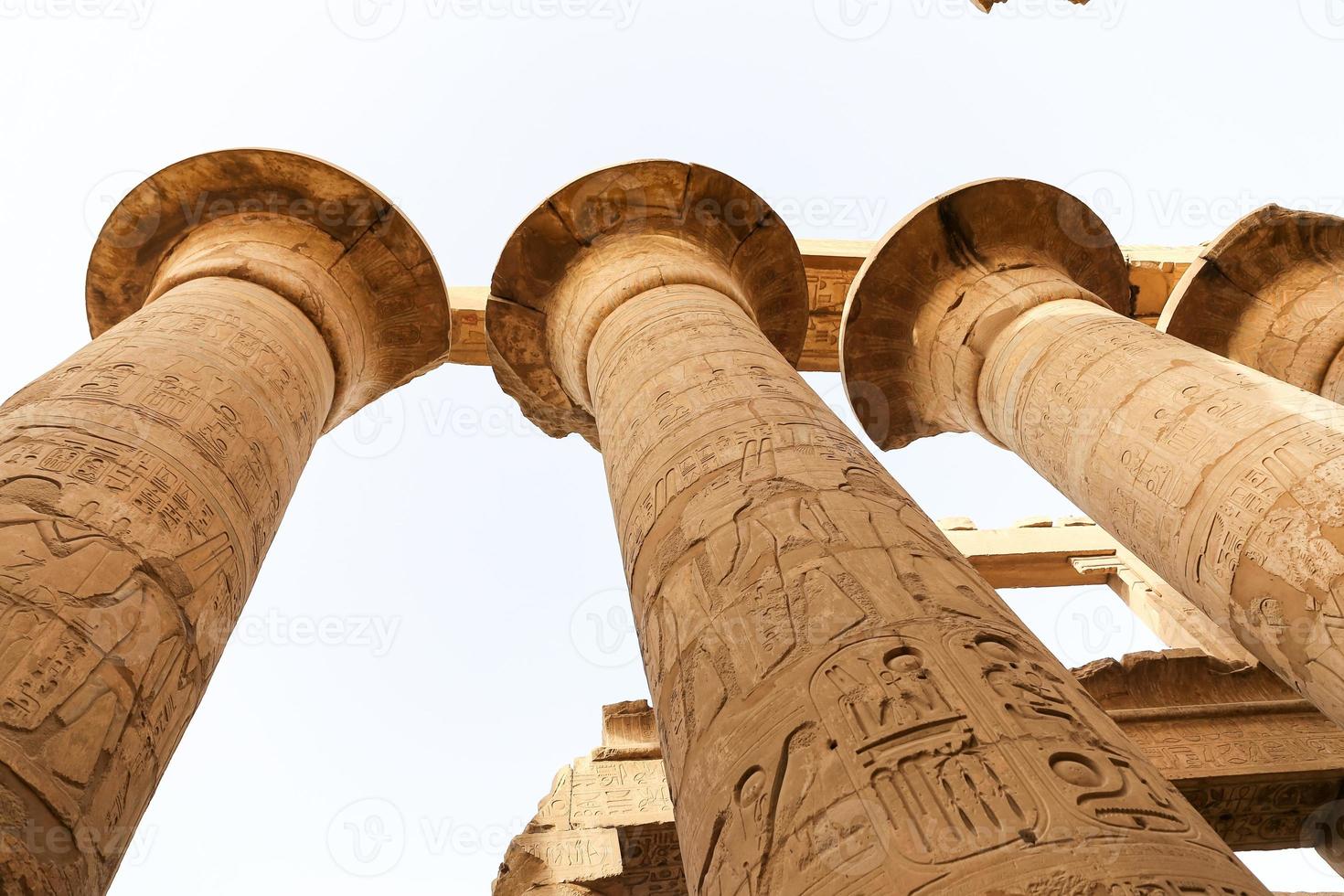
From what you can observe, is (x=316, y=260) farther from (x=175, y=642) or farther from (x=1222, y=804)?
(x=1222, y=804)

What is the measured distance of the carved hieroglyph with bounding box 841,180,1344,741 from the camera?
4.21 m

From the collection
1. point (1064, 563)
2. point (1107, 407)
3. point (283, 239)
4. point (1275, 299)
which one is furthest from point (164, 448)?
point (1064, 563)

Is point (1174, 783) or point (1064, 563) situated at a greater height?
point (1064, 563)

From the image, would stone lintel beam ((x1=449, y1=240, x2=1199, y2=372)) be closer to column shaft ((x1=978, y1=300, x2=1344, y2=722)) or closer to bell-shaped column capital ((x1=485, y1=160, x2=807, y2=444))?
bell-shaped column capital ((x1=485, y1=160, x2=807, y2=444))

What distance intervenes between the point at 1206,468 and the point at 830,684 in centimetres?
297

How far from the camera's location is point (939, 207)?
7238mm

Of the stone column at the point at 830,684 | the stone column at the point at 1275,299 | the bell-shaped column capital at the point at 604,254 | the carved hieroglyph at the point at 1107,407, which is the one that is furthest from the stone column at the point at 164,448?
the stone column at the point at 1275,299

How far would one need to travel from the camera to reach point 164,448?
4184 millimetres

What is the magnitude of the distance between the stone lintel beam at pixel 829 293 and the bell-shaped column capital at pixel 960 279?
7.48ft

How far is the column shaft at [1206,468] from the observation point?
4.12 meters

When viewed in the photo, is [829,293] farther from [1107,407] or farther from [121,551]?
[121,551]

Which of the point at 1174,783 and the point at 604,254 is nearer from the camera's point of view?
the point at 604,254

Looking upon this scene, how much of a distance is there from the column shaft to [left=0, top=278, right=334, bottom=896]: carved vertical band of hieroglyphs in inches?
171

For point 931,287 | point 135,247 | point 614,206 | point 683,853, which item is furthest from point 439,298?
point 683,853
